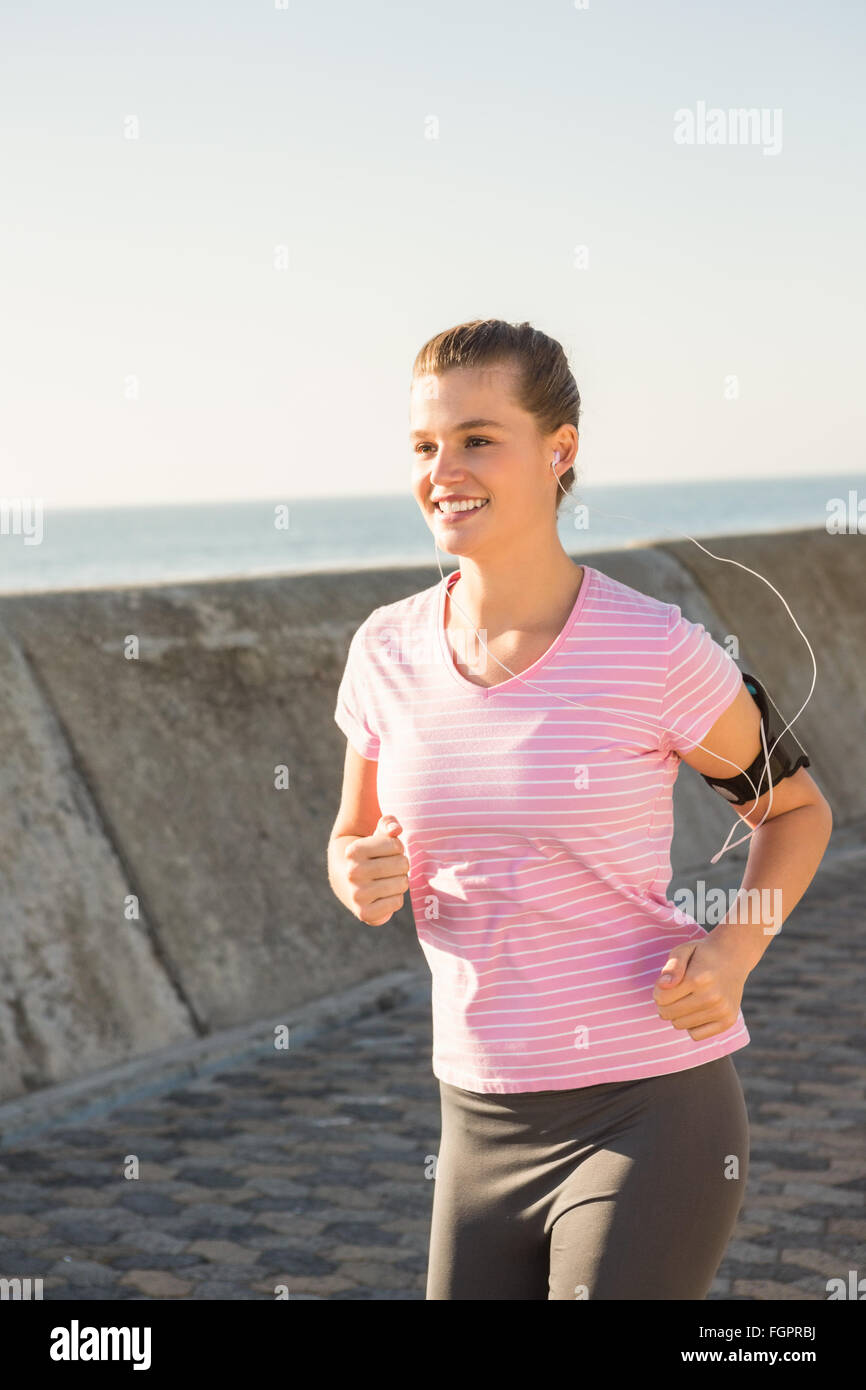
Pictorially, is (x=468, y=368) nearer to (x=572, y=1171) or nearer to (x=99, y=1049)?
(x=572, y=1171)

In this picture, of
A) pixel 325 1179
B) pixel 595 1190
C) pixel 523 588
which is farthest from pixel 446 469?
pixel 325 1179

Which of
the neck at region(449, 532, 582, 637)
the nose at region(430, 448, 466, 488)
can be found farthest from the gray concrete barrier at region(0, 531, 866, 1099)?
the nose at region(430, 448, 466, 488)

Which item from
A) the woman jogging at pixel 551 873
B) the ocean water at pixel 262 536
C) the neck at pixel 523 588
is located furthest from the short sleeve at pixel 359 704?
the ocean water at pixel 262 536

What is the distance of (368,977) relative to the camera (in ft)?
22.5

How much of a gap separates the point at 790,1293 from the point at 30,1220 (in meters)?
2.06

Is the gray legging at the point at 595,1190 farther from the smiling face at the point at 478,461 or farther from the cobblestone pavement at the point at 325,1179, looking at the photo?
the cobblestone pavement at the point at 325,1179

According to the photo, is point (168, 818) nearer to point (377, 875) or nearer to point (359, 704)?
point (359, 704)

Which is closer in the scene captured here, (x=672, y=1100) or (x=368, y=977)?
(x=672, y=1100)

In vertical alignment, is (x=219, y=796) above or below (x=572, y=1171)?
above

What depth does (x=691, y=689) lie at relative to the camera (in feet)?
8.16

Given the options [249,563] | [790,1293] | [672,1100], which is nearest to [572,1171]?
[672,1100]

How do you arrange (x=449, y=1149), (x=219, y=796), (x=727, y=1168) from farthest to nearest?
(x=219, y=796), (x=449, y=1149), (x=727, y=1168)

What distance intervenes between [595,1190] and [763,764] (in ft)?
2.27

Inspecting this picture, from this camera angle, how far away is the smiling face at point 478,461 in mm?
2539
